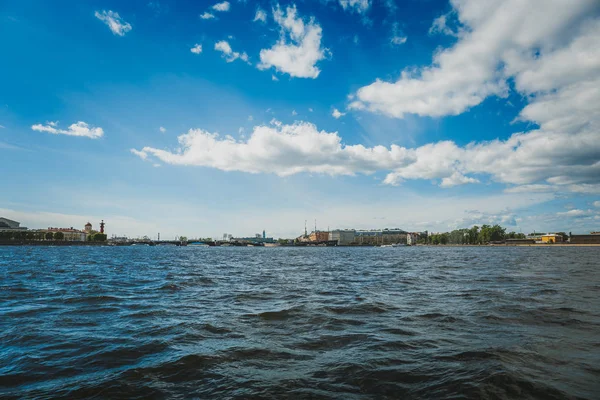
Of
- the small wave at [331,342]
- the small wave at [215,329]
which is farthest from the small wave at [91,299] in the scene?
the small wave at [331,342]

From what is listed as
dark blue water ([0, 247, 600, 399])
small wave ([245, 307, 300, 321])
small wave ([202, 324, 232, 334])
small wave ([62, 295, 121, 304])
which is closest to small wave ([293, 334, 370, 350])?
dark blue water ([0, 247, 600, 399])

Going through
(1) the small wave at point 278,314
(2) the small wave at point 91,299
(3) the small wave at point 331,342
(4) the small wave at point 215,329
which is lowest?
(2) the small wave at point 91,299

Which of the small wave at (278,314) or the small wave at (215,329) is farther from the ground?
the small wave at (215,329)

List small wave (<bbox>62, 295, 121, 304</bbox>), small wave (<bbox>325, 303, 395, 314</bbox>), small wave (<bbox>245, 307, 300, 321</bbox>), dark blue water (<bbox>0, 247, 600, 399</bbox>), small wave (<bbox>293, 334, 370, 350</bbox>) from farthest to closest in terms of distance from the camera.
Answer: small wave (<bbox>62, 295, 121, 304</bbox>) < small wave (<bbox>325, 303, 395, 314</bbox>) < small wave (<bbox>245, 307, 300, 321</bbox>) < small wave (<bbox>293, 334, 370, 350</bbox>) < dark blue water (<bbox>0, 247, 600, 399</bbox>)

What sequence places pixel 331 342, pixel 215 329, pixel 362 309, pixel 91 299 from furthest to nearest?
pixel 91 299
pixel 362 309
pixel 215 329
pixel 331 342

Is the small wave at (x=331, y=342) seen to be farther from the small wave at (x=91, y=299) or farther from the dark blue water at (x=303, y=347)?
the small wave at (x=91, y=299)

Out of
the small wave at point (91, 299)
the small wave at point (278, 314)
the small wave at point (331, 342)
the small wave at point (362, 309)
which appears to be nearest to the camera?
the small wave at point (331, 342)

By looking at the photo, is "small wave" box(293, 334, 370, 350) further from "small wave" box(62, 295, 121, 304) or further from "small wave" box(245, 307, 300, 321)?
"small wave" box(62, 295, 121, 304)

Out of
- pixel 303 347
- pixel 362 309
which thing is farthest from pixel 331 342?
pixel 362 309

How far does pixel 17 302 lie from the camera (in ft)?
59.1

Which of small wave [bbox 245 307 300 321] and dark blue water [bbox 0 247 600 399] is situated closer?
dark blue water [bbox 0 247 600 399]

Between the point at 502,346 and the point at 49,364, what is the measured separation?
1220cm

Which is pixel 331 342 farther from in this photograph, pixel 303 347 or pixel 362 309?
pixel 362 309

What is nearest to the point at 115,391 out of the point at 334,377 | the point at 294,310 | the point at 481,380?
the point at 334,377
